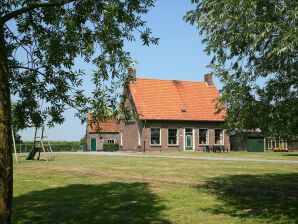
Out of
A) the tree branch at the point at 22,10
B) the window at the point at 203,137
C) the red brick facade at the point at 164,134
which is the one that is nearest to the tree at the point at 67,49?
the tree branch at the point at 22,10

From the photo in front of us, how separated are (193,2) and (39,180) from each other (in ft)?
28.6

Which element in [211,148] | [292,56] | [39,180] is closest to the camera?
[292,56]

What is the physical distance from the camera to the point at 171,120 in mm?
46969

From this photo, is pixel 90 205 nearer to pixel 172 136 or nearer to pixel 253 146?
pixel 172 136

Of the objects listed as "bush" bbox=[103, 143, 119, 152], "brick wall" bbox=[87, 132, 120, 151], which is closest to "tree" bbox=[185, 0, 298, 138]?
"bush" bbox=[103, 143, 119, 152]

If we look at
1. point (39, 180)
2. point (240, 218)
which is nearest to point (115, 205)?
point (240, 218)

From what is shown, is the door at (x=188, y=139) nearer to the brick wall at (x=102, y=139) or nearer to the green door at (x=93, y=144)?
the brick wall at (x=102, y=139)

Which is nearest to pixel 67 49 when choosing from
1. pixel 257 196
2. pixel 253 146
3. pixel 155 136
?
pixel 257 196

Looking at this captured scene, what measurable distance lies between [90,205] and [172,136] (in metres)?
37.7

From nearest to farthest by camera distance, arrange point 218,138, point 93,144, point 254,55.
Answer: point 254,55, point 218,138, point 93,144

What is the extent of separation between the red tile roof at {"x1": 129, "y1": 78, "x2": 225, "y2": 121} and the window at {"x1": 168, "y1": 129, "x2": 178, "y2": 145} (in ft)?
Result: 5.16

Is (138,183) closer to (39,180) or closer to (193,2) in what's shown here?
(39,180)

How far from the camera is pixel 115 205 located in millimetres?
10117

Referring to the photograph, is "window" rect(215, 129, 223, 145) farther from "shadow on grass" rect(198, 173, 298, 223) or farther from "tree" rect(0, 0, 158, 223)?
"tree" rect(0, 0, 158, 223)
